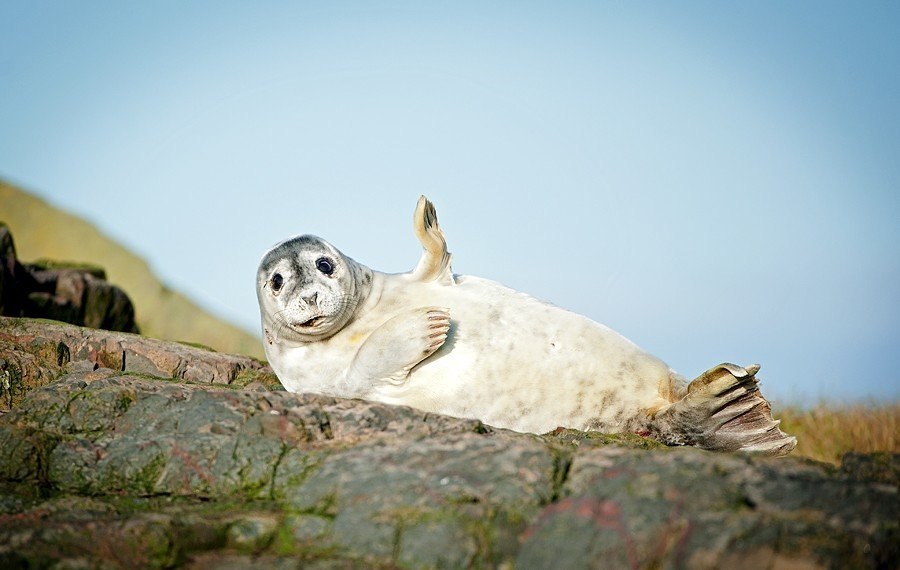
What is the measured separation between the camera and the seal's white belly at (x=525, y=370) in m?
6.48

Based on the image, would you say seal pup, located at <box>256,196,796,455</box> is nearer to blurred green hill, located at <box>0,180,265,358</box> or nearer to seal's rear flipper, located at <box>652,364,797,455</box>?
seal's rear flipper, located at <box>652,364,797,455</box>

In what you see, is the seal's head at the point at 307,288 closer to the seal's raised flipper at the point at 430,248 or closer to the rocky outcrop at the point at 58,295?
the seal's raised flipper at the point at 430,248

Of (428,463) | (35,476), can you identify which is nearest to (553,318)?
(428,463)

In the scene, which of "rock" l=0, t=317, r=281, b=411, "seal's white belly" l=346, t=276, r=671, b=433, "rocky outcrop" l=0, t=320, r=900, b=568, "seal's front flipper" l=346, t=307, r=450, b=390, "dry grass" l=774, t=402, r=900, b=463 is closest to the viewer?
"rocky outcrop" l=0, t=320, r=900, b=568

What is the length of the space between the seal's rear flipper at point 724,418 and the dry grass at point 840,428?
265 inches

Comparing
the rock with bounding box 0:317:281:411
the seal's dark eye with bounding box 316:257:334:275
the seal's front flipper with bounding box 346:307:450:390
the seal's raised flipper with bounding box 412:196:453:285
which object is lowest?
the rock with bounding box 0:317:281:411

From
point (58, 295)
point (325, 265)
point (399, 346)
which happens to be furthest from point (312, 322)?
point (58, 295)

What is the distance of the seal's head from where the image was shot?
6.55 m

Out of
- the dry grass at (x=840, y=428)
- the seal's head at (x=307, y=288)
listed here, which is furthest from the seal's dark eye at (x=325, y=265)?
the dry grass at (x=840, y=428)

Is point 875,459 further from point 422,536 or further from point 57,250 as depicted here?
point 57,250

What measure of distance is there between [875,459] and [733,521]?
4.42 ft

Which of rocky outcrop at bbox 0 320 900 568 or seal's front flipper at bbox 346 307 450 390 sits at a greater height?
seal's front flipper at bbox 346 307 450 390

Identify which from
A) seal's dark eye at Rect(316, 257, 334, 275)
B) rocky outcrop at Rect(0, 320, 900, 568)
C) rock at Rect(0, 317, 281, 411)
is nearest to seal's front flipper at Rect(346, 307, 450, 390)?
seal's dark eye at Rect(316, 257, 334, 275)

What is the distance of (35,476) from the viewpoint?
5.25m
